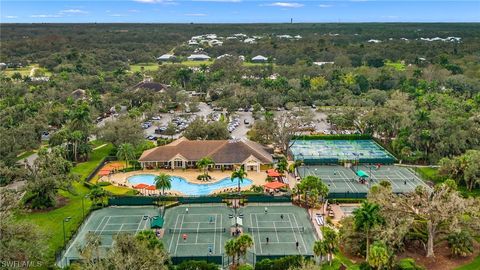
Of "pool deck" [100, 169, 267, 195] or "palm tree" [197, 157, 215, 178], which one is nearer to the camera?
"pool deck" [100, 169, 267, 195]

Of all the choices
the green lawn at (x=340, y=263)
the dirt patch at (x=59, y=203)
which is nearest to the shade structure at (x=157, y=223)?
the dirt patch at (x=59, y=203)

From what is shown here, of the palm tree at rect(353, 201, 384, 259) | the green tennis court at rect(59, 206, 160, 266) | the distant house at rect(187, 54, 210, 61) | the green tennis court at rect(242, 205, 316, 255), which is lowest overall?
the green tennis court at rect(59, 206, 160, 266)

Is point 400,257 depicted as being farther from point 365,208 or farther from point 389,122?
point 389,122

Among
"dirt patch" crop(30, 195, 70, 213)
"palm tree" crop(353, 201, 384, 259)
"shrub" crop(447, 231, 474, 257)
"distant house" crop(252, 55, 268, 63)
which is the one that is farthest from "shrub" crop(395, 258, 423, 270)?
"distant house" crop(252, 55, 268, 63)

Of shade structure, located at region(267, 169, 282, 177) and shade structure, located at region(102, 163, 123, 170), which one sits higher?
shade structure, located at region(267, 169, 282, 177)

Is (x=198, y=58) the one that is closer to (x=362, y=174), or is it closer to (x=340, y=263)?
(x=362, y=174)

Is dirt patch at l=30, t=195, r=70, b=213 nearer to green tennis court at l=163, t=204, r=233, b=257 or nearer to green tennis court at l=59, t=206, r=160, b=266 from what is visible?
green tennis court at l=59, t=206, r=160, b=266

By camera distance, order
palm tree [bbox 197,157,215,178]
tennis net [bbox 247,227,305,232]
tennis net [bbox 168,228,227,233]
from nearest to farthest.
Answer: tennis net [bbox 168,228,227,233] → tennis net [bbox 247,227,305,232] → palm tree [bbox 197,157,215,178]
